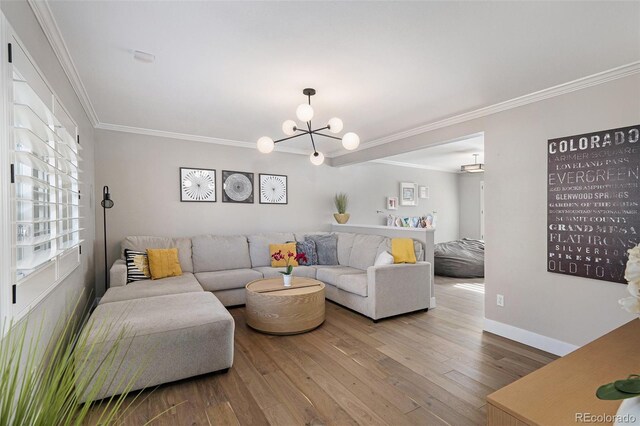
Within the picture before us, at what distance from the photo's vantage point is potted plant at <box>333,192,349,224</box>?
5820mm

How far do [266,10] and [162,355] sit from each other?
7.70 feet

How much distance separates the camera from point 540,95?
9.62 feet

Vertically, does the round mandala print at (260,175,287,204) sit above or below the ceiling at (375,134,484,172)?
below

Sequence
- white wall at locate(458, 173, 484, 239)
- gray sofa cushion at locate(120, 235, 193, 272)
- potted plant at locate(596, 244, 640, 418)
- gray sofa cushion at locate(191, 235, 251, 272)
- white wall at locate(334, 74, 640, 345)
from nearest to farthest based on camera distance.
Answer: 1. potted plant at locate(596, 244, 640, 418)
2. white wall at locate(334, 74, 640, 345)
3. gray sofa cushion at locate(120, 235, 193, 272)
4. gray sofa cushion at locate(191, 235, 251, 272)
5. white wall at locate(458, 173, 484, 239)

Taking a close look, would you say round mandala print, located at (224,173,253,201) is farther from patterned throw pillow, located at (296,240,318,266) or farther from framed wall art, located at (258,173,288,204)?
patterned throw pillow, located at (296,240,318,266)

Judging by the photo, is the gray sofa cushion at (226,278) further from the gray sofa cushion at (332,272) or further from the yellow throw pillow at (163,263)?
the gray sofa cushion at (332,272)

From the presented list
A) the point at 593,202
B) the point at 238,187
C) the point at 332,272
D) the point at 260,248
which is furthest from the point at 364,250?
the point at 593,202

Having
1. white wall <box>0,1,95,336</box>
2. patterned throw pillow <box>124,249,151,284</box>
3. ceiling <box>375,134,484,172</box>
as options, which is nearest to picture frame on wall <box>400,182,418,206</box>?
ceiling <box>375,134,484,172</box>

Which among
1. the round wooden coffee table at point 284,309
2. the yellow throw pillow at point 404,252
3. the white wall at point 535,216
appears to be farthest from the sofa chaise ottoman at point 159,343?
the white wall at point 535,216

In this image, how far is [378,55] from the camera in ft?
7.54

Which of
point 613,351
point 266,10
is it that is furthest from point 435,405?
point 266,10

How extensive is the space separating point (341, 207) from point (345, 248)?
3.89ft

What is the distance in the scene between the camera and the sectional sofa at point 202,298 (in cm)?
218

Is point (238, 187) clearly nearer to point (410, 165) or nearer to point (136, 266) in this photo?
point (136, 266)
